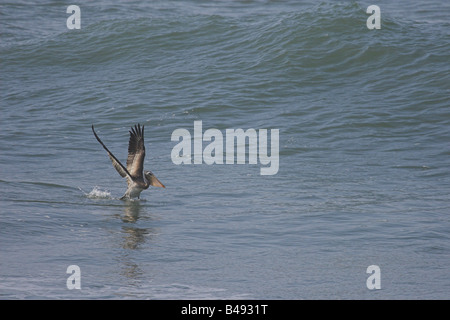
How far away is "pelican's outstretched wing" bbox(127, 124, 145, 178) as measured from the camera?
9773 millimetres

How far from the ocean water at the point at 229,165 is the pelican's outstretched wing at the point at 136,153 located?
43cm

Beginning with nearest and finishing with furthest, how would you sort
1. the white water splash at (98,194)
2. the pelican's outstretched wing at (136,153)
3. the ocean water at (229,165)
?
the ocean water at (229,165)
the pelican's outstretched wing at (136,153)
the white water splash at (98,194)

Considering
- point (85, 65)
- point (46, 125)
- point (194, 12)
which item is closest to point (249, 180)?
point (46, 125)

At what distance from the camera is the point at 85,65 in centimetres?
1875

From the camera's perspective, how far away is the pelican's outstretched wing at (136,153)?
9.77 meters

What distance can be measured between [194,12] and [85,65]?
389 cm

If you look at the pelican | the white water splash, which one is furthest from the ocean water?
the pelican

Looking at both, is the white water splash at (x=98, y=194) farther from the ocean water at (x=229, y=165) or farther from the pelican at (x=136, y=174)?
the pelican at (x=136, y=174)

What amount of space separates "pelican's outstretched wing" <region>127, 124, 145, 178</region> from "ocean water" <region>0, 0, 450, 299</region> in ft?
A: 1.41

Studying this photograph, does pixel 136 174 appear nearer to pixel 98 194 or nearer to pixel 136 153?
pixel 136 153

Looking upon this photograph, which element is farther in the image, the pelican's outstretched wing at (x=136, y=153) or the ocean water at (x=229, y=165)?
the pelican's outstretched wing at (x=136, y=153)

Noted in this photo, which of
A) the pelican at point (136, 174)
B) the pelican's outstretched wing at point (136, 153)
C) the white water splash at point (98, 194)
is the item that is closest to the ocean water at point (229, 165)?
the white water splash at point (98, 194)

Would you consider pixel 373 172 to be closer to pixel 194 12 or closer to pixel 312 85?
pixel 312 85

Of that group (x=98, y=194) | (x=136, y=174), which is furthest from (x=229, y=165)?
(x=98, y=194)
